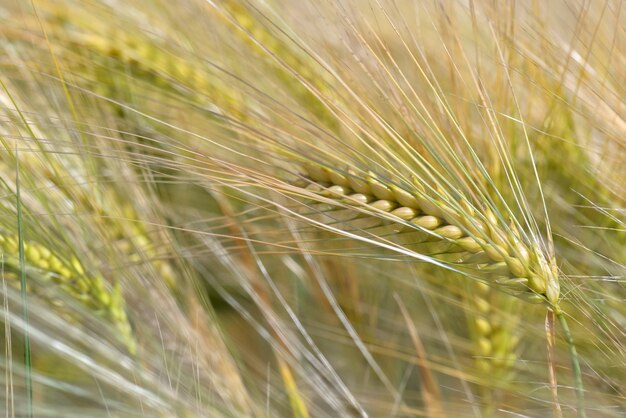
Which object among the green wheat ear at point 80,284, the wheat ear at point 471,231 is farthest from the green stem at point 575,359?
the green wheat ear at point 80,284

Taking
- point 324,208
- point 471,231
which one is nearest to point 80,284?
point 324,208

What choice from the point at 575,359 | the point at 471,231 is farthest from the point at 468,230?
the point at 575,359

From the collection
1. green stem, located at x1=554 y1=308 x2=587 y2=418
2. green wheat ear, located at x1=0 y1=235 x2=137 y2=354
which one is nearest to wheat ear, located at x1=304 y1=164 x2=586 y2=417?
green stem, located at x1=554 y1=308 x2=587 y2=418

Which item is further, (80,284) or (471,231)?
(80,284)

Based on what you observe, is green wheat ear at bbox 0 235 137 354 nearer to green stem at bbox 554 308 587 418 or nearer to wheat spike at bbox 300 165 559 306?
wheat spike at bbox 300 165 559 306

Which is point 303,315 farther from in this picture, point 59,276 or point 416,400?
point 59,276

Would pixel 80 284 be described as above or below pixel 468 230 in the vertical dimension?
below

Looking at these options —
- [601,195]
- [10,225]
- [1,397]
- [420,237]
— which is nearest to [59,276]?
[10,225]

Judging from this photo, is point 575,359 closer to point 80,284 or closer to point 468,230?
point 468,230
